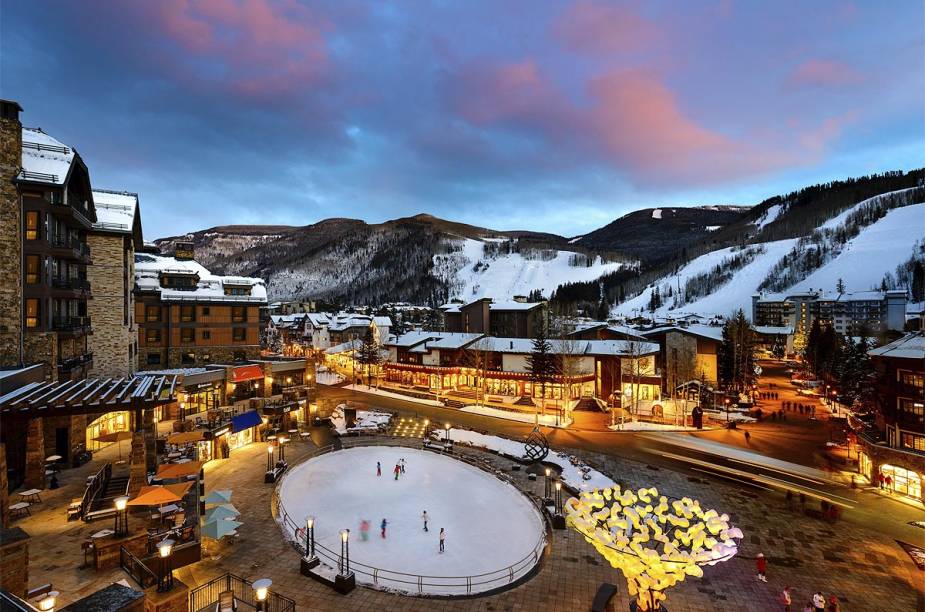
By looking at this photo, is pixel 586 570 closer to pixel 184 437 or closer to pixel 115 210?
pixel 184 437

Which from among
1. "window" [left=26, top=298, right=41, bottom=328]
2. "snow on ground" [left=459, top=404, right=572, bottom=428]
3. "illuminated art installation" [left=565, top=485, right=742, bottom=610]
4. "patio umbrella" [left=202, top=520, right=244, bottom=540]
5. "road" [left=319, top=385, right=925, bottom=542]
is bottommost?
"snow on ground" [left=459, top=404, right=572, bottom=428]

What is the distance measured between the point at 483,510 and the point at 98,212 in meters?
39.0

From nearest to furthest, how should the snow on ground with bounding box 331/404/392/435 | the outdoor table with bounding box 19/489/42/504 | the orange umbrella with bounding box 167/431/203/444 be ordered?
the outdoor table with bounding box 19/489/42/504, the orange umbrella with bounding box 167/431/203/444, the snow on ground with bounding box 331/404/392/435

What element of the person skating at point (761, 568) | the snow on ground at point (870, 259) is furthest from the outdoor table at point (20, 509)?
the snow on ground at point (870, 259)

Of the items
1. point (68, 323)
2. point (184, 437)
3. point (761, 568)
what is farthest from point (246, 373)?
point (761, 568)

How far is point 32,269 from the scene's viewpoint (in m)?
24.7

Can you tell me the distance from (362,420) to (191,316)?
70.6 ft

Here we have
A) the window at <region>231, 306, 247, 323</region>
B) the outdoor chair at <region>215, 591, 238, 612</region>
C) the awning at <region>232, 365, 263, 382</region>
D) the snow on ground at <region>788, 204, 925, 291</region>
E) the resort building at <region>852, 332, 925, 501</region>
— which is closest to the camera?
the outdoor chair at <region>215, 591, 238, 612</region>

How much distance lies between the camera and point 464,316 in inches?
2857

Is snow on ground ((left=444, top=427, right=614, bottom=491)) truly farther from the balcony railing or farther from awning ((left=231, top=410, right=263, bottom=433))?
the balcony railing

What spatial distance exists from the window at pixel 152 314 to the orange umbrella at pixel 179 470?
86.3ft

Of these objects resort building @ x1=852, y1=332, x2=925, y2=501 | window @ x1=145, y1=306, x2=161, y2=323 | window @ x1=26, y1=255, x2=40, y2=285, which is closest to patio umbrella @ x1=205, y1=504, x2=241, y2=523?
window @ x1=26, y1=255, x2=40, y2=285

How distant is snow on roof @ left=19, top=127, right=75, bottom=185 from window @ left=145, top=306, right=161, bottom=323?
19908mm

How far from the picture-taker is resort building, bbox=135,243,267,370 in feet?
140
